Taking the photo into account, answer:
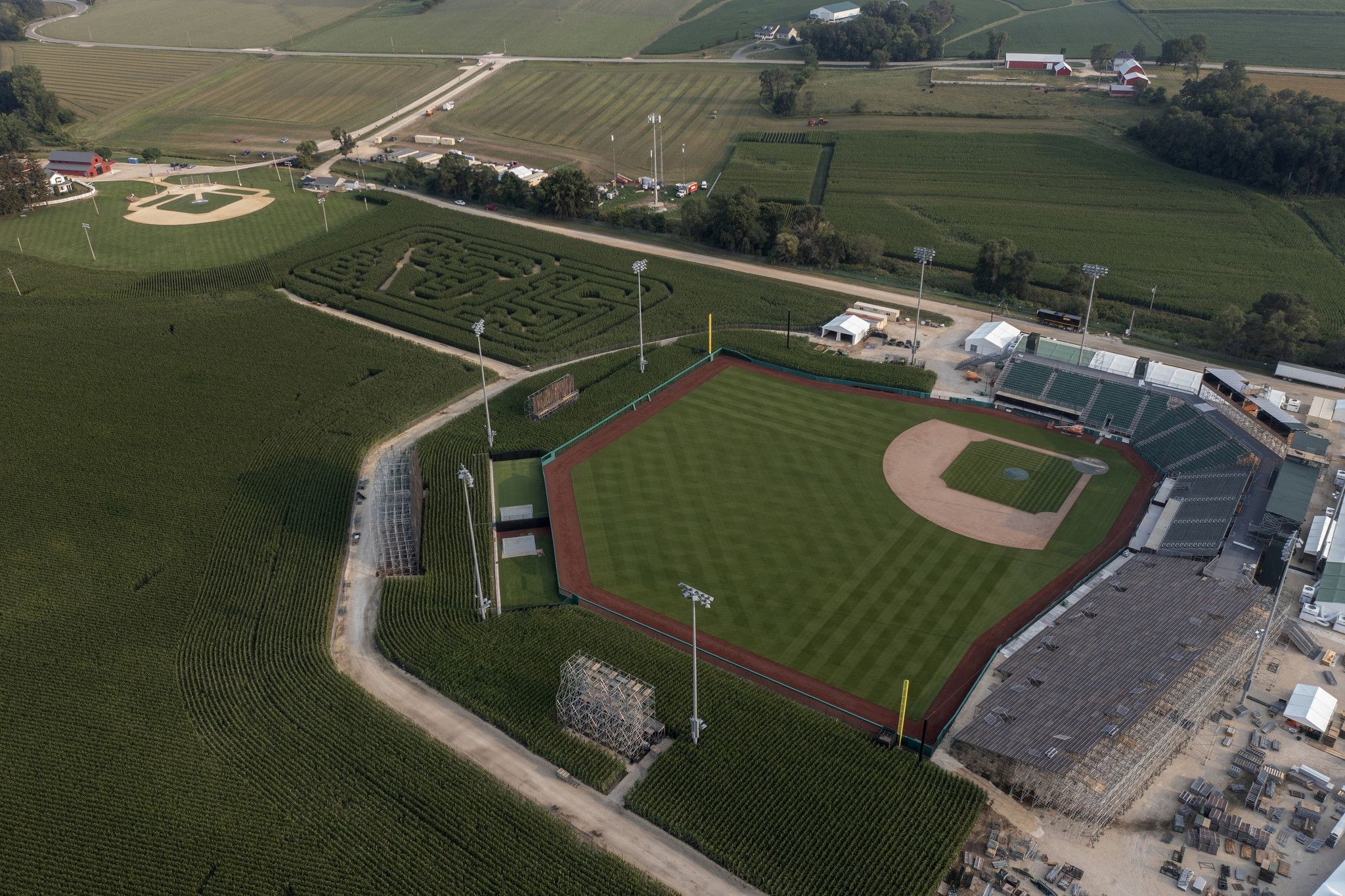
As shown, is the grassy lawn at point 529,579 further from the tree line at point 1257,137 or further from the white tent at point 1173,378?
the tree line at point 1257,137

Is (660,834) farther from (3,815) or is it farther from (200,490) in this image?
(200,490)

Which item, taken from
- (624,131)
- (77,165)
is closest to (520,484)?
(624,131)

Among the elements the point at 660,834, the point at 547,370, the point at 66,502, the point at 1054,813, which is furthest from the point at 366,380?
the point at 1054,813

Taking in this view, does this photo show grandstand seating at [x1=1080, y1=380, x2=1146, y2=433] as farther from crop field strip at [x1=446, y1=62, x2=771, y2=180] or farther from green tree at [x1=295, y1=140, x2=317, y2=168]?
green tree at [x1=295, y1=140, x2=317, y2=168]

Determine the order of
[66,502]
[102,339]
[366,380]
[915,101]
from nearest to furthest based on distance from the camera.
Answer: [66,502]
[366,380]
[102,339]
[915,101]

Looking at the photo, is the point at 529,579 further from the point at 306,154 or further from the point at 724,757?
the point at 306,154

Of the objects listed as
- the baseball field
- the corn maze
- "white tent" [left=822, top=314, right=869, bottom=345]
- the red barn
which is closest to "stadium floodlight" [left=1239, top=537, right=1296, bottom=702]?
the baseball field

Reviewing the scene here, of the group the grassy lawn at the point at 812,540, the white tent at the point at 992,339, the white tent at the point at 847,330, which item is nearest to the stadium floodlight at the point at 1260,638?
the grassy lawn at the point at 812,540
